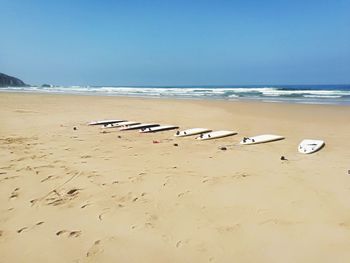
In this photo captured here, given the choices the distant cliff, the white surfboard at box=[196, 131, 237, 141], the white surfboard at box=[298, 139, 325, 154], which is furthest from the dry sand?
the distant cliff

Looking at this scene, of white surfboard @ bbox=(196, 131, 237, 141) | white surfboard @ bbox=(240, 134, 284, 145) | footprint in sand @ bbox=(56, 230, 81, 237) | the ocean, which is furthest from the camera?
the ocean

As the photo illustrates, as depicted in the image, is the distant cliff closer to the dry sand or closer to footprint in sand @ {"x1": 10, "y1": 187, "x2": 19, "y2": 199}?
the dry sand

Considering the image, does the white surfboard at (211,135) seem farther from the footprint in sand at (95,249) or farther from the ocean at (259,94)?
the ocean at (259,94)

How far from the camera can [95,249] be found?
2488 mm

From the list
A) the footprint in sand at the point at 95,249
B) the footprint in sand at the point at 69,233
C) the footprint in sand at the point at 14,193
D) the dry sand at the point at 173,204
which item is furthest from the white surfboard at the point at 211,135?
the footprint in sand at the point at 95,249

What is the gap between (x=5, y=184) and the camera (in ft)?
12.8

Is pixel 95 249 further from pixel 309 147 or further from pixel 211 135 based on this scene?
pixel 211 135

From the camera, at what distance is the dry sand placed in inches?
97.6

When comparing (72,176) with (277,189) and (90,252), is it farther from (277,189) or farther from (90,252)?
(277,189)

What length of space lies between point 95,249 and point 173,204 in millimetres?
1062

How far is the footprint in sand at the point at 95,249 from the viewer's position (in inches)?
95.4

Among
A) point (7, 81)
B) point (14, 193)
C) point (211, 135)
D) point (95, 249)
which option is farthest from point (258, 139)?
point (7, 81)

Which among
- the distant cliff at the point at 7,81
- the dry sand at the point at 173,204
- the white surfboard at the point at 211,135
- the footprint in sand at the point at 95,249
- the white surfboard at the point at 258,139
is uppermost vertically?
the footprint in sand at the point at 95,249

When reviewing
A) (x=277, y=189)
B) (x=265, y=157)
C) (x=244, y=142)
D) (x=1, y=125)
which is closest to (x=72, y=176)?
(x=277, y=189)
